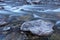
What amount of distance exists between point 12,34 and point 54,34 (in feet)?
2.86

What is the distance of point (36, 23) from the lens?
3.24 m

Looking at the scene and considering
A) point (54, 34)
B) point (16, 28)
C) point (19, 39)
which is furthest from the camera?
point (16, 28)

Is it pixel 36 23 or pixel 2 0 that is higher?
pixel 36 23

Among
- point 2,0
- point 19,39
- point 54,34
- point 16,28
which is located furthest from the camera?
point 2,0

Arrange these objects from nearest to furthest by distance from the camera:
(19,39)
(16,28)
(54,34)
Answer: (19,39), (54,34), (16,28)

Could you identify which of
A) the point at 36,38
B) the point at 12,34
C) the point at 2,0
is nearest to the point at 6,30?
the point at 12,34

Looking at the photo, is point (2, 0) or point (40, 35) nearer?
point (40, 35)

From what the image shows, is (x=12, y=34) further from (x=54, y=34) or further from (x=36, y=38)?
(x=54, y=34)

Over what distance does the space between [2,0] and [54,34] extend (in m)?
5.81

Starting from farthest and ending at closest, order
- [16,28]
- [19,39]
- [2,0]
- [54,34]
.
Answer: [2,0], [16,28], [54,34], [19,39]

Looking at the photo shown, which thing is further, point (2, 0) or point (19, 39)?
point (2, 0)

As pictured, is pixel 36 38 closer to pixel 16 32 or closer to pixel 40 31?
pixel 40 31

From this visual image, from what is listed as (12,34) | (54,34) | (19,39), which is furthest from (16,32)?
(54,34)

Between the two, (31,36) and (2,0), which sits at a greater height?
(31,36)
